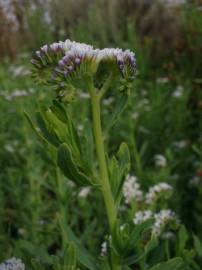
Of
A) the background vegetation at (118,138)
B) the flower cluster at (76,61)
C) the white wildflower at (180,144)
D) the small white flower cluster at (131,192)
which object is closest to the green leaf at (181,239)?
the background vegetation at (118,138)

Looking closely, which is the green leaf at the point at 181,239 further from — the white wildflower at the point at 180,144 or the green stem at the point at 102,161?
the white wildflower at the point at 180,144

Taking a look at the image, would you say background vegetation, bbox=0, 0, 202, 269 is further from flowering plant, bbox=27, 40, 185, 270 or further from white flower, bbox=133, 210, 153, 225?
flowering plant, bbox=27, 40, 185, 270

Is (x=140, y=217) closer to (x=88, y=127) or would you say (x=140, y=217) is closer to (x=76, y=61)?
(x=88, y=127)

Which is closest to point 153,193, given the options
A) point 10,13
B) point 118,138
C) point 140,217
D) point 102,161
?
point 140,217

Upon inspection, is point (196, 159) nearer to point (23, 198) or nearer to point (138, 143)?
point (138, 143)

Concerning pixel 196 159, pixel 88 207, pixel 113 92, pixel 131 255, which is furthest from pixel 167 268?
pixel 113 92

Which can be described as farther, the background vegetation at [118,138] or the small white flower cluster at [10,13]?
the small white flower cluster at [10,13]
